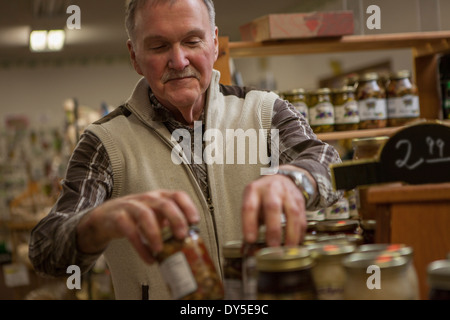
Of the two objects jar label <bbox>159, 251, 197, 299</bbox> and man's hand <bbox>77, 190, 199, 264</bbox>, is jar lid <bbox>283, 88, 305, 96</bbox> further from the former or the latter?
jar label <bbox>159, 251, 197, 299</bbox>

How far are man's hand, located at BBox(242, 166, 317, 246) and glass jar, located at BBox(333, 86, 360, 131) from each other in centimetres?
231

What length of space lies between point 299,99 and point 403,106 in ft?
2.02

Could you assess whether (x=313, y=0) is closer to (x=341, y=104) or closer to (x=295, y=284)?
(x=341, y=104)

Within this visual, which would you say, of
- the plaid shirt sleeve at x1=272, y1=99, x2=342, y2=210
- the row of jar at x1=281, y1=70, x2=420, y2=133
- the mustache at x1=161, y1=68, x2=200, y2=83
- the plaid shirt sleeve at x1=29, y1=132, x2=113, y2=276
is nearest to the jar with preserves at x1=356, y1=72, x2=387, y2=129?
the row of jar at x1=281, y1=70, x2=420, y2=133

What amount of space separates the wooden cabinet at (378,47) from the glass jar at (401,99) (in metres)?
0.09

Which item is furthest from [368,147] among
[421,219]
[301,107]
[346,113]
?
[346,113]

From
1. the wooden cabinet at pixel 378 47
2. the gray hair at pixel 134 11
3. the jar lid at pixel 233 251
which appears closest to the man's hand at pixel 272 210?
the jar lid at pixel 233 251

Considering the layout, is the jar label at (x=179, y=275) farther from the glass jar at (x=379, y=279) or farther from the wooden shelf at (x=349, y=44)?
the wooden shelf at (x=349, y=44)

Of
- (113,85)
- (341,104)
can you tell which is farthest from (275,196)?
(113,85)

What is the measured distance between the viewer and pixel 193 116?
184 centimetres

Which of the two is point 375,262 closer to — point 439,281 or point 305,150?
point 439,281

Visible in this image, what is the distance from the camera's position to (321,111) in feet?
10.8
